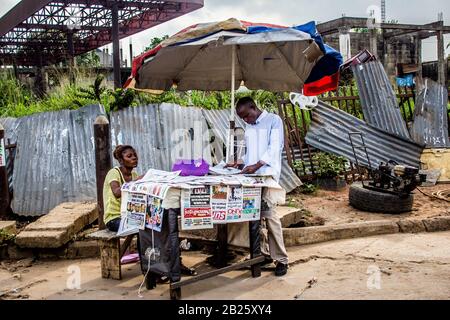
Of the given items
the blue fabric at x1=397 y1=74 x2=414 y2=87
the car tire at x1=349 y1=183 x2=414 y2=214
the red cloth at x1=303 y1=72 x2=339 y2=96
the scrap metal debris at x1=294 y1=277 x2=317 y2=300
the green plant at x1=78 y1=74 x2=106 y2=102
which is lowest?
the scrap metal debris at x1=294 y1=277 x2=317 y2=300

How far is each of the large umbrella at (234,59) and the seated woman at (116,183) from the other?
3.08 feet

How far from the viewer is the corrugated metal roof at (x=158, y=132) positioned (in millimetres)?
8414

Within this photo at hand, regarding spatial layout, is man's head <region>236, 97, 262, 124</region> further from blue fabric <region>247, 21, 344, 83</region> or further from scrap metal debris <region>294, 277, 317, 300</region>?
scrap metal debris <region>294, 277, 317, 300</region>

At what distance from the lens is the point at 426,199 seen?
28.9 feet

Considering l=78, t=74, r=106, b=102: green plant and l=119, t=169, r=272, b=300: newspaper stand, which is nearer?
l=119, t=169, r=272, b=300: newspaper stand

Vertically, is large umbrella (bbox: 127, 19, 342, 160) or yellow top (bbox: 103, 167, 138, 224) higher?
large umbrella (bbox: 127, 19, 342, 160)

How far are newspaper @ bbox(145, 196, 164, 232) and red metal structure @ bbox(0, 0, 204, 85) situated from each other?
10.9m

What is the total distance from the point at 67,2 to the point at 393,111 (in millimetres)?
10223

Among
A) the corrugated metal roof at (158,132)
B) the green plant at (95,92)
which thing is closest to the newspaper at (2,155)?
the corrugated metal roof at (158,132)

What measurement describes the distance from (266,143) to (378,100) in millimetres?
6284

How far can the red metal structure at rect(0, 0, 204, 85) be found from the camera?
15.5m

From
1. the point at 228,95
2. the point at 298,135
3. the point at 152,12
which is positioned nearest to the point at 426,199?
the point at 298,135

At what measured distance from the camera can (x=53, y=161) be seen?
8133 millimetres

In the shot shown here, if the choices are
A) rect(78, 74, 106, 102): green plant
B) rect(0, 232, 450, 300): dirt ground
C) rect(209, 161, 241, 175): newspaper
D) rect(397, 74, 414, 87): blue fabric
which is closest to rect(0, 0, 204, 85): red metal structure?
rect(78, 74, 106, 102): green plant
